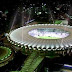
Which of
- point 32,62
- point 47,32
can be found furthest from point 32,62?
point 47,32

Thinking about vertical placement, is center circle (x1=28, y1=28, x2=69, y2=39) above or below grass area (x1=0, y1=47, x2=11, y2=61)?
above

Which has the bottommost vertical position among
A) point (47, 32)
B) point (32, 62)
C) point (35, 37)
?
point (32, 62)

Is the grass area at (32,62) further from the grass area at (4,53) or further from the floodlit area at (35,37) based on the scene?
the grass area at (4,53)

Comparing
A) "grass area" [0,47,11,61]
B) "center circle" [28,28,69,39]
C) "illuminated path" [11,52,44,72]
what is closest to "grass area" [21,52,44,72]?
"illuminated path" [11,52,44,72]

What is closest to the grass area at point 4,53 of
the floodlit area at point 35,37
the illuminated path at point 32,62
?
the floodlit area at point 35,37

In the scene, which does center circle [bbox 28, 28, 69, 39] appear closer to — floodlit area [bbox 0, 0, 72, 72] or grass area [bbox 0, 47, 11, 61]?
floodlit area [bbox 0, 0, 72, 72]

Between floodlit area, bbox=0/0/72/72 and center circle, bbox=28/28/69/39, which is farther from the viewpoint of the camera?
center circle, bbox=28/28/69/39

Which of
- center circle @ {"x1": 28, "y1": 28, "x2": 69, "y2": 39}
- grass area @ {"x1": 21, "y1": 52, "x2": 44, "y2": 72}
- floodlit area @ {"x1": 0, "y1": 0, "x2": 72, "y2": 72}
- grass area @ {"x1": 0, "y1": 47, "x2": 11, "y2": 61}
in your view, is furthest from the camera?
center circle @ {"x1": 28, "y1": 28, "x2": 69, "y2": 39}

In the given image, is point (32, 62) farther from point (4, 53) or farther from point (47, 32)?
point (47, 32)
